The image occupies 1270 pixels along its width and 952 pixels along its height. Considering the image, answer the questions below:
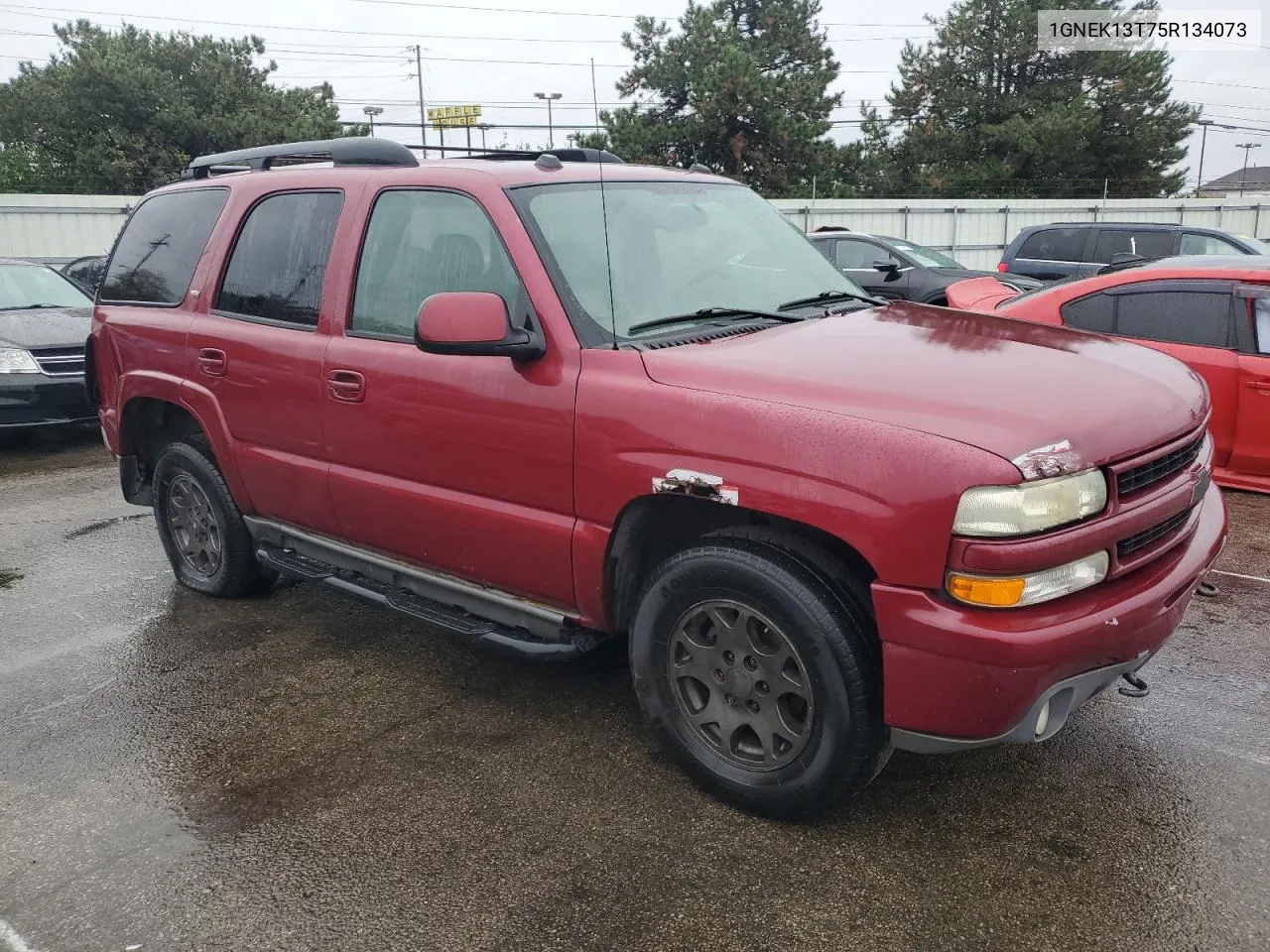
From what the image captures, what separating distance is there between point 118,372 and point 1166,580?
15.3 feet

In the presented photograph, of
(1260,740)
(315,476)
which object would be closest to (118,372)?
(315,476)

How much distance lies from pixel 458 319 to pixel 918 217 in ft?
83.9

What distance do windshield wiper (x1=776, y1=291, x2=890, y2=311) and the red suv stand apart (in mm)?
19

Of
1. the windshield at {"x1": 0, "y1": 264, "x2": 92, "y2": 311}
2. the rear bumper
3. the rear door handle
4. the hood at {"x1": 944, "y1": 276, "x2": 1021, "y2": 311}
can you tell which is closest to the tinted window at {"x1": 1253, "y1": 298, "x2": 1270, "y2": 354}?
the hood at {"x1": 944, "y1": 276, "x2": 1021, "y2": 311}

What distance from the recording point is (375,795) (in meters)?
3.25

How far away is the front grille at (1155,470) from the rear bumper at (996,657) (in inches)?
10.1

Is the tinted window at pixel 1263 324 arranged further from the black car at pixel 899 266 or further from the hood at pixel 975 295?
the black car at pixel 899 266

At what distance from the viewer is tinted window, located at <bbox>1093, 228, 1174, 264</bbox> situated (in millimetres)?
12938

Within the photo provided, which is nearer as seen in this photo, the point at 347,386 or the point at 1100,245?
the point at 347,386

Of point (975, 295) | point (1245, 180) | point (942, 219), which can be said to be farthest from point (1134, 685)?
point (1245, 180)

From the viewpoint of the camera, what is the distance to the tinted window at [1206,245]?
12375mm

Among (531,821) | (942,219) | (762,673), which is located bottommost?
(531,821)

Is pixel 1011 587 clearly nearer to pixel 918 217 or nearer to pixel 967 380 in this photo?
pixel 967 380

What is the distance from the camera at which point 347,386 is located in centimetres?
381
